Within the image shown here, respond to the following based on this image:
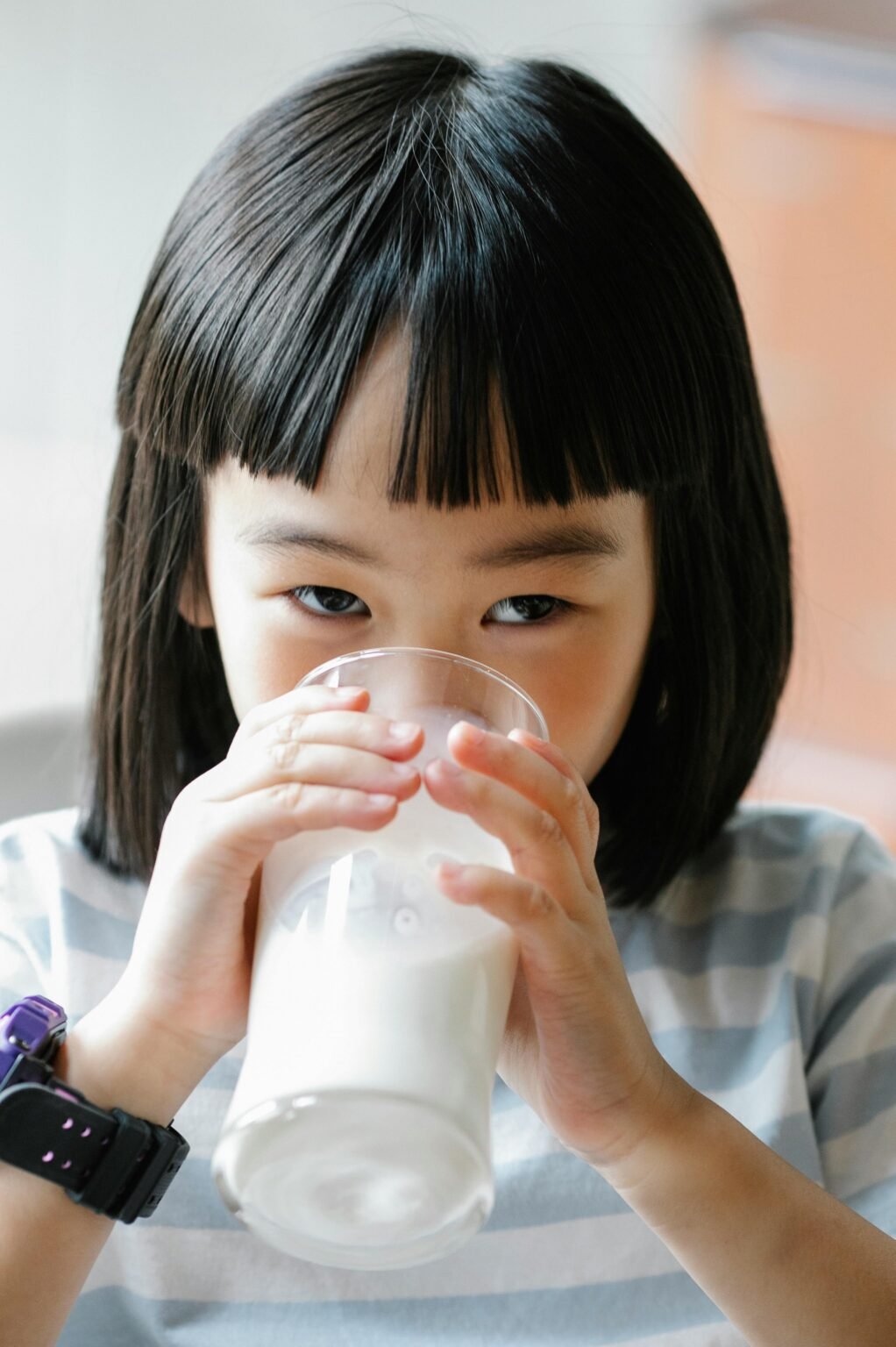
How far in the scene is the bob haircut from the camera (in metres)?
0.83

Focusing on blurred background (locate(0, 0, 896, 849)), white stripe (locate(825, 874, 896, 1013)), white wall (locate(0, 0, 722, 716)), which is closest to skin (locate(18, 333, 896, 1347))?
white stripe (locate(825, 874, 896, 1013))

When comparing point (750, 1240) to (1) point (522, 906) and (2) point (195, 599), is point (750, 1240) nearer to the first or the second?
(1) point (522, 906)

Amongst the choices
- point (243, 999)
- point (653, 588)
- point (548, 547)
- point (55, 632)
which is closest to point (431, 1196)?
point (243, 999)

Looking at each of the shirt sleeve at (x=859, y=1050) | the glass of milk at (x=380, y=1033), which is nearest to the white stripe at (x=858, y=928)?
the shirt sleeve at (x=859, y=1050)

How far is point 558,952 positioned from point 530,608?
0.81ft

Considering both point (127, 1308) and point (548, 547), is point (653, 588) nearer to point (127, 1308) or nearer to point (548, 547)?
point (548, 547)

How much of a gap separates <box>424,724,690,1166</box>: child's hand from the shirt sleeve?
8.7 inches

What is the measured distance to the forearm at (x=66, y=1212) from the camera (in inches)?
28.9

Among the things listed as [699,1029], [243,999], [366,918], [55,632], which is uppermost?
[366,918]

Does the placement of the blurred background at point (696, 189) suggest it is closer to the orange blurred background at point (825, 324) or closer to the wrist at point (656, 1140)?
the orange blurred background at point (825, 324)

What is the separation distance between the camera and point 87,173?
7.36ft

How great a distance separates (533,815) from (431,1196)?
157 millimetres

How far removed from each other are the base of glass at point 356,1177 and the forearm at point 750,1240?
0.16 meters

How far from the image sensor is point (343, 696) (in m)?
0.68
